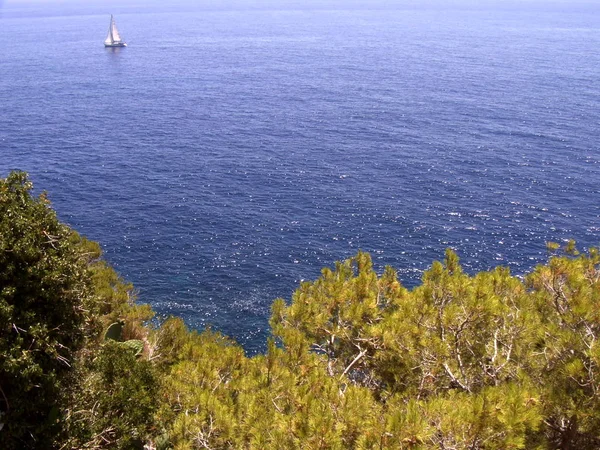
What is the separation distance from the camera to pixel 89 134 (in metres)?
89.9

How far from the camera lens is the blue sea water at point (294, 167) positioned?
55.5m

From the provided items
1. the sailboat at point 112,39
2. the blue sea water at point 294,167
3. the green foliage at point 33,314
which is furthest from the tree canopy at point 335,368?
the sailboat at point 112,39

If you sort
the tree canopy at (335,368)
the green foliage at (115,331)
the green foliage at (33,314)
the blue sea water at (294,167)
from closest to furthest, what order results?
1. the tree canopy at (335,368)
2. the green foliage at (33,314)
3. the green foliage at (115,331)
4. the blue sea water at (294,167)

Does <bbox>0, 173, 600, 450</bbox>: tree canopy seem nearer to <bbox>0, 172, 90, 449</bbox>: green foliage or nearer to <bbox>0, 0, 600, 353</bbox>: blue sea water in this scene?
<bbox>0, 172, 90, 449</bbox>: green foliage

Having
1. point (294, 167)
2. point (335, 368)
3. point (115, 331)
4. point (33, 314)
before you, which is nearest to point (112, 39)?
point (294, 167)

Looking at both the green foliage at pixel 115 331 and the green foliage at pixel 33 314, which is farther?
the green foliage at pixel 115 331

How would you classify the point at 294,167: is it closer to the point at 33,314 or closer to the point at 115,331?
the point at 115,331

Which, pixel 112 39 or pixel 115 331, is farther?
pixel 112 39

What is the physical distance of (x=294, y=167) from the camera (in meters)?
77.2

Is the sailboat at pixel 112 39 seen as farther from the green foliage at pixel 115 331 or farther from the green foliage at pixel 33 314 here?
the green foliage at pixel 33 314

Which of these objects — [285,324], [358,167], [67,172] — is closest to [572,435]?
[285,324]

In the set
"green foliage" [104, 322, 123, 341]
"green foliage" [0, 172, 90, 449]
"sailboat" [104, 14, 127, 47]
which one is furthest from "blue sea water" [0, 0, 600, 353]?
"sailboat" [104, 14, 127, 47]

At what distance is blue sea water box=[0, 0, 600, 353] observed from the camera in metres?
55.5

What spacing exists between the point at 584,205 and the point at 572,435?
189ft
